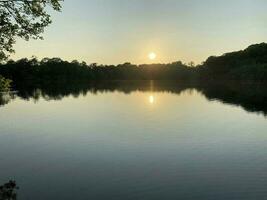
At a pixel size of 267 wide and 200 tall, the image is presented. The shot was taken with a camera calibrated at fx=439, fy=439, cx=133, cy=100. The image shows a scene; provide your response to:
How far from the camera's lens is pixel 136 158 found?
2917cm

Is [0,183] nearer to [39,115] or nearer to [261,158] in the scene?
[261,158]

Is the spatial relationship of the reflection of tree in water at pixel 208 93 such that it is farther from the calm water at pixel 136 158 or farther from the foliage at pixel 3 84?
the foliage at pixel 3 84

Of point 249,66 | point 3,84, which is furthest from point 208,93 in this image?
point 3,84

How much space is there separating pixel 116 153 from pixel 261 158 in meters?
9.84

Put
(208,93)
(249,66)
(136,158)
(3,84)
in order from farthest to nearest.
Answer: (249,66)
(208,93)
(136,158)
(3,84)

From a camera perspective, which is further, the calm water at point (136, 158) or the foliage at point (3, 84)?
the calm water at point (136, 158)

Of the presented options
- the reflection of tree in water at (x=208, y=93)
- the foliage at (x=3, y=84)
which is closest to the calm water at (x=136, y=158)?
the foliage at (x=3, y=84)

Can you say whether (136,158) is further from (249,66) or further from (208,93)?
(249,66)

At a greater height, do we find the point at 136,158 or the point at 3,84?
the point at 3,84

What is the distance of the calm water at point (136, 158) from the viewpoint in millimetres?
21781

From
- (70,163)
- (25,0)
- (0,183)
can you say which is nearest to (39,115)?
(70,163)

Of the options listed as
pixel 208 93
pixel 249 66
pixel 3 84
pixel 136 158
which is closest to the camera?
pixel 3 84

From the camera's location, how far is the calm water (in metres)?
21.8

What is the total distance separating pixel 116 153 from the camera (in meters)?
31.0
